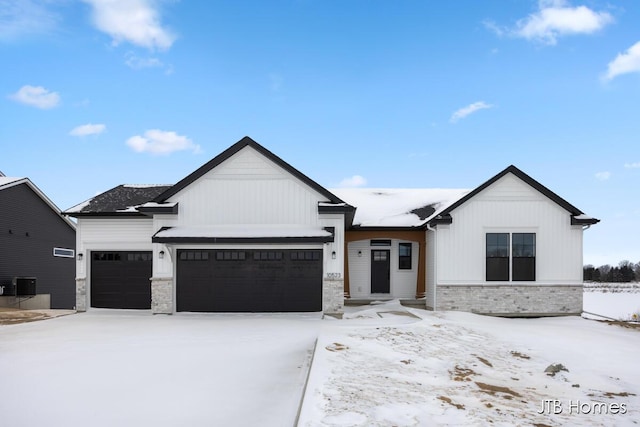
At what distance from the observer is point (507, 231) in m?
17.8

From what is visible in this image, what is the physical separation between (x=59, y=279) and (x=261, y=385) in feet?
83.6

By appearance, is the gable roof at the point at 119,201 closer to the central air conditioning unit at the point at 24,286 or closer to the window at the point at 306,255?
the window at the point at 306,255

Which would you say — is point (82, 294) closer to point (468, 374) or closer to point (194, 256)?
point (194, 256)

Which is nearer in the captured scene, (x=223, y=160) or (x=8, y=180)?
(x=223, y=160)

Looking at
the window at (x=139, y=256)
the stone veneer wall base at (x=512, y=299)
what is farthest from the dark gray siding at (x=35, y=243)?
the stone veneer wall base at (x=512, y=299)

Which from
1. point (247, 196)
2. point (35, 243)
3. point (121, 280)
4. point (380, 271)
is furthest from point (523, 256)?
point (35, 243)

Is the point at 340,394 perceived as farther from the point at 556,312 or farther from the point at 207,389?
the point at 556,312

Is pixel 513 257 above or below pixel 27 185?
below

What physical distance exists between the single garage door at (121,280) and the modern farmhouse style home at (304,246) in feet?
0.13

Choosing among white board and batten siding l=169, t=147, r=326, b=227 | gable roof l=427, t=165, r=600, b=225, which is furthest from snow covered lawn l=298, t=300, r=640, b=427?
white board and batten siding l=169, t=147, r=326, b=227

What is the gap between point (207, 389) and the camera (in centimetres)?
777

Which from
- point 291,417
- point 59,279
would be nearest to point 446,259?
point 291,417

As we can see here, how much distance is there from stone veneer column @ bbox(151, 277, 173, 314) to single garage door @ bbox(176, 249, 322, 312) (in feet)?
1.23

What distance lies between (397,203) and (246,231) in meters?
8.69
